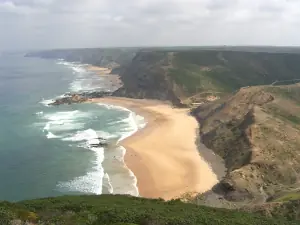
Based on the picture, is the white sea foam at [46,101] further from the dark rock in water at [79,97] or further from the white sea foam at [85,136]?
the white sea foam at [85,136]

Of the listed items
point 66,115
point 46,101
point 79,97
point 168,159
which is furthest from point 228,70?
point 168,159

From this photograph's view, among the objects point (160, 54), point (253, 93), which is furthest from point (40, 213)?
point (160, 54)

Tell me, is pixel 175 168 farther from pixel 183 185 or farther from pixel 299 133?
pixel 299 133

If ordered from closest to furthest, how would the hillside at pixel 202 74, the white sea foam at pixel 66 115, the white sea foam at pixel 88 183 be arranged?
the white sea foam at pixel 88 183 → the white sea foam at pixel 66 115 → the hillside at pixel 202 74

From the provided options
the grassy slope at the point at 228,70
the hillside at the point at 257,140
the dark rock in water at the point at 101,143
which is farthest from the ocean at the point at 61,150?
the grassy slope at the point at 228,70

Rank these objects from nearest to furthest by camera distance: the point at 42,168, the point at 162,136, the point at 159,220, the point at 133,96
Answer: the point at 159,220
the point at 42,168
the point at 162,136
the point at 133,96

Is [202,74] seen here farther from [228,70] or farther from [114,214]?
[114,214]

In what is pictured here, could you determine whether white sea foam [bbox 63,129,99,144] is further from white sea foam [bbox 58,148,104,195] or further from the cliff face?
the cliff face
